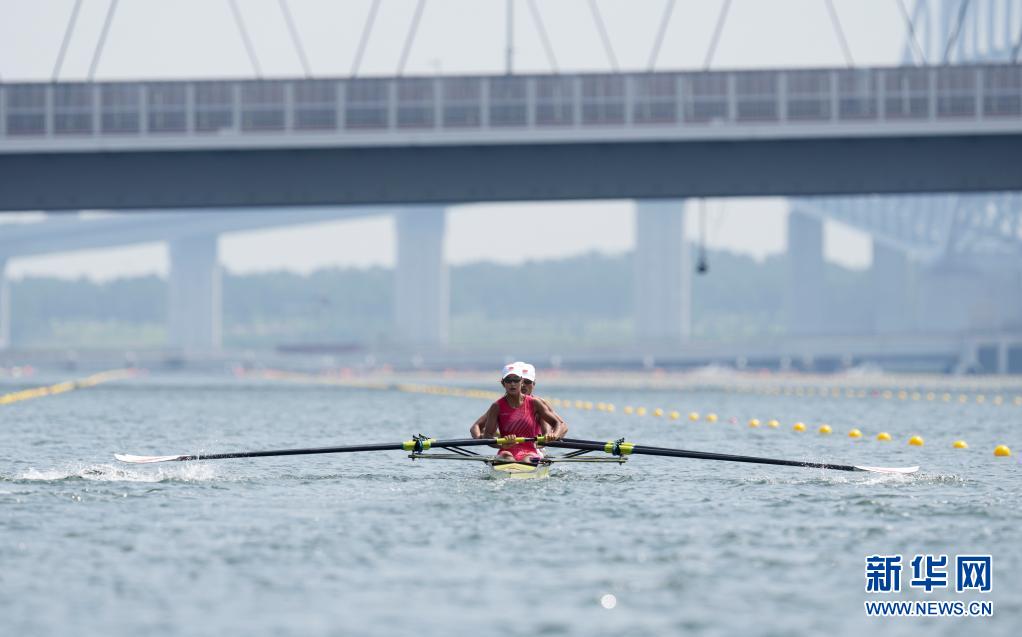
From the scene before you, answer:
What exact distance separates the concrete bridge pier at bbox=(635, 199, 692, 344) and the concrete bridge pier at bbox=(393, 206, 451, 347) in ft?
65.9

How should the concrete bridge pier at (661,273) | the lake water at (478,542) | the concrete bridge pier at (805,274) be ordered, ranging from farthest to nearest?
the concrete bridge pier at (805,274) → the concrete bridge pier at (661,273) → the lake water at (478,542)

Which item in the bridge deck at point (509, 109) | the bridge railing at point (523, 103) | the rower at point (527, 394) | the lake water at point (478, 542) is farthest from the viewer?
the bridge railing at point (523, 103)

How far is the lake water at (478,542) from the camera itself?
48.9 ft

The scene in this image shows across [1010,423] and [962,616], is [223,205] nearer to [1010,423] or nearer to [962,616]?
[1010,423]

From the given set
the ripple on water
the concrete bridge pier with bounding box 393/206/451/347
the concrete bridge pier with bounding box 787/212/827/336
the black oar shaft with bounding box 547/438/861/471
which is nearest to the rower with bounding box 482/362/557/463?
the black oar shaft with bounding box 547/438/861/471

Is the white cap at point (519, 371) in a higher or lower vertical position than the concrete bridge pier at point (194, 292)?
lower

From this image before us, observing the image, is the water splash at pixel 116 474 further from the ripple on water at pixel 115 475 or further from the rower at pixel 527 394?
the rower at pixel 527 394

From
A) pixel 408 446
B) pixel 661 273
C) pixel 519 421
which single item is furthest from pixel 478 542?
pixel 661 273

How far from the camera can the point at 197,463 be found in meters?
29.4

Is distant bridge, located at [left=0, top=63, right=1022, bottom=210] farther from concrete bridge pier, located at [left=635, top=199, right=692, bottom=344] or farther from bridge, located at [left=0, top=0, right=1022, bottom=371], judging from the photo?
concrete bridge pier, located at [left=635, top=199, right=692, bottom=344]

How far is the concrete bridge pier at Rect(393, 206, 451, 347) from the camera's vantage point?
16900 centimetres

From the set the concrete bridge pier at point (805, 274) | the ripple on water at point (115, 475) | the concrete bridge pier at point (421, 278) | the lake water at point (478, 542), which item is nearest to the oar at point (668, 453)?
the lake water at point (478, 542)

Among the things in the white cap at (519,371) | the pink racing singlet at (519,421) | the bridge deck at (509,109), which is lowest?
the pink racing singlet at (519,421)

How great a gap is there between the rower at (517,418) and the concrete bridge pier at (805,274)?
157309 millimetres
